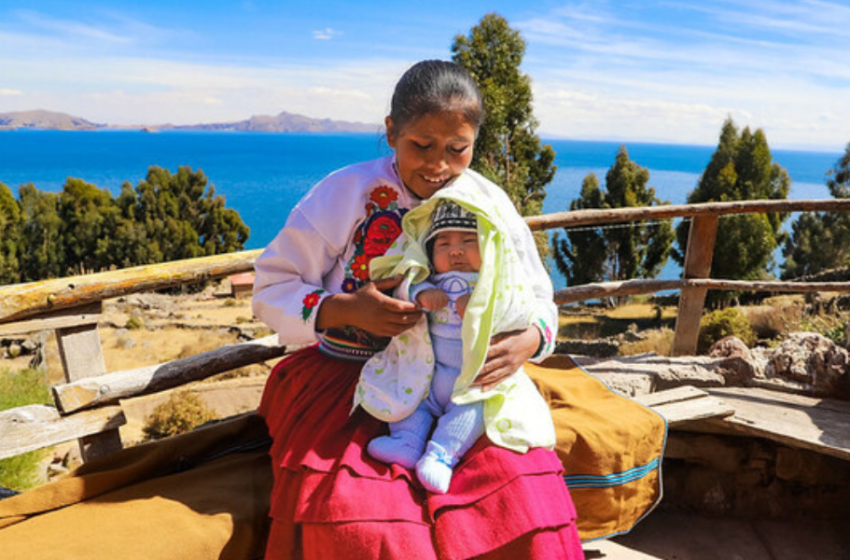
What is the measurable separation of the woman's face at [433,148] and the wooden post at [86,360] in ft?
4.17

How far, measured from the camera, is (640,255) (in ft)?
89.5

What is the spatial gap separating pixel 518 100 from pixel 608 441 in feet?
69.8

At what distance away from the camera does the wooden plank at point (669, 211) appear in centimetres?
350

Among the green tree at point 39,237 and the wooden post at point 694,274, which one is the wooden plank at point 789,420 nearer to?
the wooden post at point 694,274

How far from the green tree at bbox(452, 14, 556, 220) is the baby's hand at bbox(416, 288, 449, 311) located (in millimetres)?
18134

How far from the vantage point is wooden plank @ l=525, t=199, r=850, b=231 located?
3.50 metres

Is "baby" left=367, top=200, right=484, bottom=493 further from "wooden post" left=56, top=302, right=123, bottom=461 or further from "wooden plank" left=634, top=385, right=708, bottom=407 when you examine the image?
"wooden plank" left=634, top=385, right=708, bottom=407

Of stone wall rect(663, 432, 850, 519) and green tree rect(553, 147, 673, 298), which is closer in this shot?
stone wall rect(663, 432, 850, 519)

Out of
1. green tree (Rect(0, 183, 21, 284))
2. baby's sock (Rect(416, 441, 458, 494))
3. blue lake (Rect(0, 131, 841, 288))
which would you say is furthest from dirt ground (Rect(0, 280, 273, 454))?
blue lake (Rect(0, 131, 841, 288))

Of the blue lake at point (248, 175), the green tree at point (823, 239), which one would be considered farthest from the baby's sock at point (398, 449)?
the blue lake at point (248, 175)

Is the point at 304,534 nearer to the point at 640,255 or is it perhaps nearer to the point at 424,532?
the point at 424,532

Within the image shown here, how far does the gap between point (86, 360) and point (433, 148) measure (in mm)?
1515

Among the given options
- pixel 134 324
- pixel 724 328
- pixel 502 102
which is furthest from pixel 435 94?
pixel 134 324

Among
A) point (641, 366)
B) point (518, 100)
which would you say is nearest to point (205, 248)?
point (518, 100)
